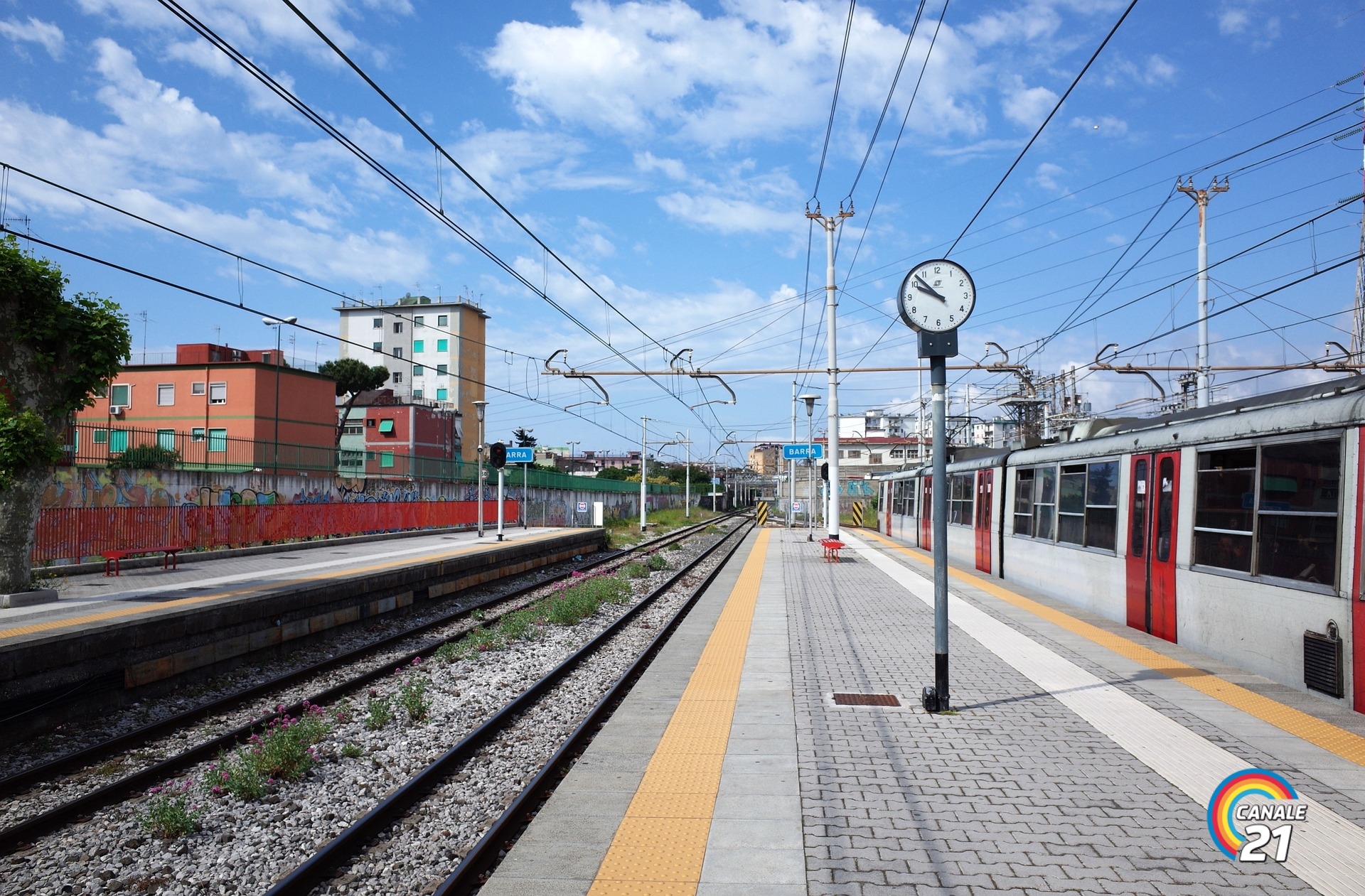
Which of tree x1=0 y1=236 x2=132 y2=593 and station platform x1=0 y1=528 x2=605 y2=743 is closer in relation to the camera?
station platform x1=0 y1=528 x2=605 y2=743

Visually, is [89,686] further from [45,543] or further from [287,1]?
[45,543]

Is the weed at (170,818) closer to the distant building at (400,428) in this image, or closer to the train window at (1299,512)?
the train window at (1299,512)

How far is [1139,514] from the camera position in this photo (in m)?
11.1

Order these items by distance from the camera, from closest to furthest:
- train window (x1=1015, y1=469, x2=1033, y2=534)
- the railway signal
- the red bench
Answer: the railway signal
train window (x1=1015, y1=469, x2=1033, y2=534)
the red bench

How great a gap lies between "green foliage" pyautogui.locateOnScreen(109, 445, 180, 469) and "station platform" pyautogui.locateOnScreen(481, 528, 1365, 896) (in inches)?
641

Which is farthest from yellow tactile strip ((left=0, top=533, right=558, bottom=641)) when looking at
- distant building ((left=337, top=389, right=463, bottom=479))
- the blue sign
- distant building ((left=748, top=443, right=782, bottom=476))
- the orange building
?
distant building ((left=748, top=443, right=782, bottom=476))

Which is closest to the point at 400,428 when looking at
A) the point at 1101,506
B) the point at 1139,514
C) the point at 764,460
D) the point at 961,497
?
the point at 961,497

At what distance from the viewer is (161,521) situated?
62.5 ft

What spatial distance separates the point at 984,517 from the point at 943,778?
1486 cm

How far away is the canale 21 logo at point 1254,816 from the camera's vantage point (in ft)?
15.1

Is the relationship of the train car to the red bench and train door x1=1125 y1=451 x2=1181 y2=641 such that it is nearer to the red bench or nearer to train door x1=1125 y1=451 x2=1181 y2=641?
train door x1=1125 y1=451 x2=1181 y2=641

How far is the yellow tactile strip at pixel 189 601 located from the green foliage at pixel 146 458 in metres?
6.20

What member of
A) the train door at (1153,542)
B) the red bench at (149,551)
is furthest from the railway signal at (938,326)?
the red bench at (149,551)

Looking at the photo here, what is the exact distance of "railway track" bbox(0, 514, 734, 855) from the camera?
228 inches
